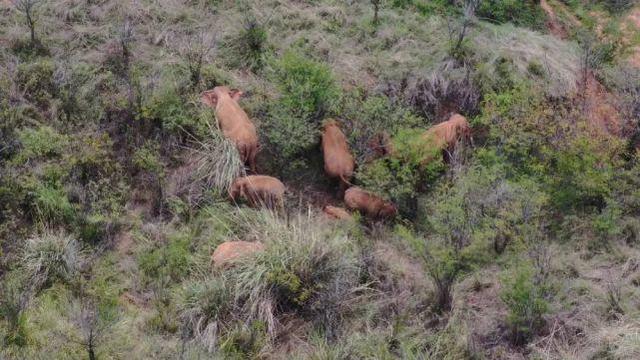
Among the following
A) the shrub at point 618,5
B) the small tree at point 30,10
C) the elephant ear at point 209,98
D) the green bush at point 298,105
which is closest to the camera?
the green bush at point 298,105

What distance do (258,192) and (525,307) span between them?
3407mm

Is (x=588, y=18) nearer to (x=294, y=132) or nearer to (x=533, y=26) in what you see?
(x=533, y=26)

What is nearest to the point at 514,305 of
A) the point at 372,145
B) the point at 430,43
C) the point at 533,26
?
the point at 372,145

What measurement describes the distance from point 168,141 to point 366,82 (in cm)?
308

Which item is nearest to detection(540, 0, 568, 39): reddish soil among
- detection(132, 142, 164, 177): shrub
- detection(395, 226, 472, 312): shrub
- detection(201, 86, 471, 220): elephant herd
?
detection(201, 86, 471, 220): elephant herd

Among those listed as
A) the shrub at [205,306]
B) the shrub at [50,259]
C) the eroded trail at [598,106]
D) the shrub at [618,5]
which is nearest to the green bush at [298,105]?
the shrub at [205,306]

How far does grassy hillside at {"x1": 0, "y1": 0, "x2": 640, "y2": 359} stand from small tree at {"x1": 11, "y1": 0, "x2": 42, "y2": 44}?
0.05m

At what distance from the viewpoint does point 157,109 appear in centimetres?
902

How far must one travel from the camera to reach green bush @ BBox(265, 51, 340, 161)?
8.82 metres

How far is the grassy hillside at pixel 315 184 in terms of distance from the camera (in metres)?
7.07

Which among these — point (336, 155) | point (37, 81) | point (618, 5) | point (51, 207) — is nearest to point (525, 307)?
point (336, 155)

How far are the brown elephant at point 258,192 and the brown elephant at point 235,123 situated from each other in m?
0.46

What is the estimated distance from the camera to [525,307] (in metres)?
7.08

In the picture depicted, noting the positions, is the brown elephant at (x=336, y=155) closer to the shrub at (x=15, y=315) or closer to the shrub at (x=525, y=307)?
the shrub at (x=525, y=307)
